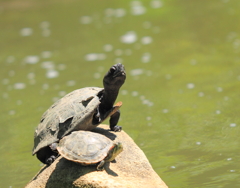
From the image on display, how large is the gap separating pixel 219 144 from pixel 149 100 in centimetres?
334

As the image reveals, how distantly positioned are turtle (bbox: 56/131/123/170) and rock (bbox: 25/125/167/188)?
159mm

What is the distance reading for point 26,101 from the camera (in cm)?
1204

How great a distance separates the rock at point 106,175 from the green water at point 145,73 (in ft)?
3.38

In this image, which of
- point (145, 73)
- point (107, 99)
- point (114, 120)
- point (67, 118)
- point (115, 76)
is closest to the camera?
point (67, 118)

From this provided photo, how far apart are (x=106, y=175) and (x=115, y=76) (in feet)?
5.27

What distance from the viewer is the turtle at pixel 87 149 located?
209 inches

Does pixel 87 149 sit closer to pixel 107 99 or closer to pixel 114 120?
pixel 107 99

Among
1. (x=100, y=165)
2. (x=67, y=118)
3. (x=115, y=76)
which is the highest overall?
(x=115, y=76)

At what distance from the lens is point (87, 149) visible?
5375 millimetres

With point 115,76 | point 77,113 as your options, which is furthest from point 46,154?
point 115,76

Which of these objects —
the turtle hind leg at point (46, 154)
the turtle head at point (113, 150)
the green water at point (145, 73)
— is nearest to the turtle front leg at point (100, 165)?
the turtle head at point (113, 150)

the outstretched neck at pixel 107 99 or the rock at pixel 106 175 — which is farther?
the outstretched neck at pixel 107 99

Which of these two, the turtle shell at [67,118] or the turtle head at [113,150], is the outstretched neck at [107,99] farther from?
the turtle head at [113,150]

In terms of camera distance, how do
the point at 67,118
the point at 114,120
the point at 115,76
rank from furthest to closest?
the point at 114,120, the point at 115,76, the point at 67,118
